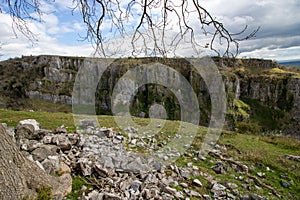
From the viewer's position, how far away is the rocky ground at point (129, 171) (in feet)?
15.2

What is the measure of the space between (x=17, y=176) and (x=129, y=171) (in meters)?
2.42

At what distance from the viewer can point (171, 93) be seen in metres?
99.2

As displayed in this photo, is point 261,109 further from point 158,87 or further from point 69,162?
point 69,162

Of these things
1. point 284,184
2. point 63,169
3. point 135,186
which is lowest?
point 284,184

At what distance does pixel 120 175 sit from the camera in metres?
5.15

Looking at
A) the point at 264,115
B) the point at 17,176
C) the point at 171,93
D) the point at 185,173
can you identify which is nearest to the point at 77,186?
the point at 17,176

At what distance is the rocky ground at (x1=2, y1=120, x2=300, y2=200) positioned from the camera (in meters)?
4.64

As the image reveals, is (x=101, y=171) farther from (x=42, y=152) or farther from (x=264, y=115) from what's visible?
(x=264, y=115)

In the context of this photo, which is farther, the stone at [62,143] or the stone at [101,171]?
the stone at [62,143]

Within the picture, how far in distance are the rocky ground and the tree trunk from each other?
453mm

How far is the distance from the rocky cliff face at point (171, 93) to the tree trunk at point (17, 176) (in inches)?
3253

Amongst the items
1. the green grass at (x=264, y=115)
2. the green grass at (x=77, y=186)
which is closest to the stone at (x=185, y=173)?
the green grass at (x=77, y=186)

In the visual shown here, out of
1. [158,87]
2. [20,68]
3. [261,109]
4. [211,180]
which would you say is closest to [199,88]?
[158,87]

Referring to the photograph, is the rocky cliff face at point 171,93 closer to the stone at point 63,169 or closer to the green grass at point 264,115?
the green grass at point 264,115
